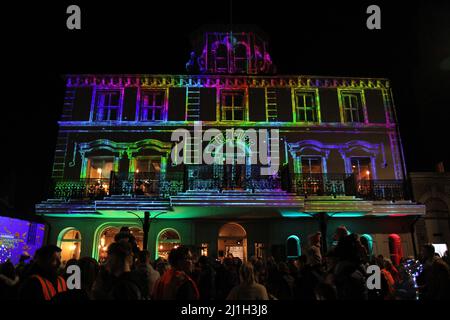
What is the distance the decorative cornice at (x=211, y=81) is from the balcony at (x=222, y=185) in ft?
17.6

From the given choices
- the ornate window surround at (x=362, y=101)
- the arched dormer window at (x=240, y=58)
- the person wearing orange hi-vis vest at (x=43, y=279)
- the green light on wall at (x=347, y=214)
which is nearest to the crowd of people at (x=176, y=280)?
the person wearing orange hi-vis vest at (x=43, y=279)

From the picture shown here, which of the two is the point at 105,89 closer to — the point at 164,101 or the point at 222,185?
the point at 164,101

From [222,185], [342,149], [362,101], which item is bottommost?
[222,185]

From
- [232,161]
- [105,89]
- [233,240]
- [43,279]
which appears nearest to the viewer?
[43,279]

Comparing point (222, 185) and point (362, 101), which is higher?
point (362, 101)

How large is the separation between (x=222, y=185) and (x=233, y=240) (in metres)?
3.93

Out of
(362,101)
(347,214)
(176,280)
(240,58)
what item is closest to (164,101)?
(240,58)

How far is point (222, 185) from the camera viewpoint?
16031mm

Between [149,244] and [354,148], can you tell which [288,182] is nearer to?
[354,148]

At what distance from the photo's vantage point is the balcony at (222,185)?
632 inches

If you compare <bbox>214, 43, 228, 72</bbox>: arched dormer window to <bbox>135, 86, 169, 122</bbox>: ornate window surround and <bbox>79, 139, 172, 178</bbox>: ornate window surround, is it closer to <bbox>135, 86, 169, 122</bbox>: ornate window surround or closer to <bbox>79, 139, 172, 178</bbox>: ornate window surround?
<bbox>135, 86, 169, 122</bbox>: ornate window surround

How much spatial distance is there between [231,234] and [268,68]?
1005 centimetres

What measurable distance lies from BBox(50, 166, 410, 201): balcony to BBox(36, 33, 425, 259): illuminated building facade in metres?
0.05

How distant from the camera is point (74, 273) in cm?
486
